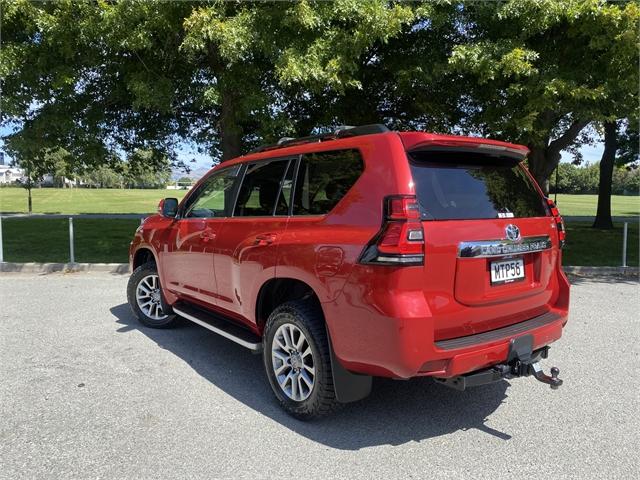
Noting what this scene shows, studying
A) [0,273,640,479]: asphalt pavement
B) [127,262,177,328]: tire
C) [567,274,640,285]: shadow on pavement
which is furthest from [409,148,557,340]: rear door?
[567,274,640,285]: shadow on pavement

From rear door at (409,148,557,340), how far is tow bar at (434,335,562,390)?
0.60ft

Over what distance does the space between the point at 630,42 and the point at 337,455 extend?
7.52 metres

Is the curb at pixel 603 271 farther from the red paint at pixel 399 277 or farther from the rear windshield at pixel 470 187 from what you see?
the rear windshield at pixel 470 187

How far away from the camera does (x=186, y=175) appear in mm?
19484

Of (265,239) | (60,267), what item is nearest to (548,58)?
(265,239)

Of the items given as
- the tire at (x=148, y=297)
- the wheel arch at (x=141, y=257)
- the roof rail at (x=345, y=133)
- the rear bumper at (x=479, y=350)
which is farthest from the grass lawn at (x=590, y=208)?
the roof rail at (x=345, y=133)

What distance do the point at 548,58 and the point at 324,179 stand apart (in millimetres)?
6845

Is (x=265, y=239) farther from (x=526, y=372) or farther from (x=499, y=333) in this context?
(x=526, y=372)

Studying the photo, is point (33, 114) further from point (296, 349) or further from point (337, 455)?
point (337, 455)

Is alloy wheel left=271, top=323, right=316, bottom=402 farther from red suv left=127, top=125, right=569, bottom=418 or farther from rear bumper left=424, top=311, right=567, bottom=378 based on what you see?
rear bumper left=424, top=311, right=567, bottom=378

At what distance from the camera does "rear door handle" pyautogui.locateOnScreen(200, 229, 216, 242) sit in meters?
4.49

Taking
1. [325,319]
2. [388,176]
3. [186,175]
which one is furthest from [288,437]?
[186,175]

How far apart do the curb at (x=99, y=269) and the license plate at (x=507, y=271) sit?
22.8 ft

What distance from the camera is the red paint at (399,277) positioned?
286 centimetres
